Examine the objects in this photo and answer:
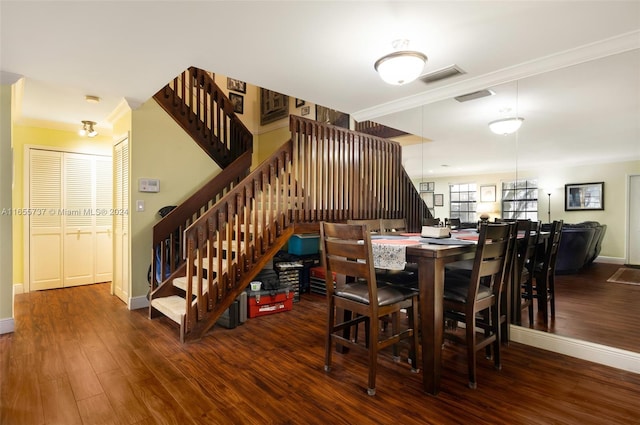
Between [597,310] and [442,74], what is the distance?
257 centimetres

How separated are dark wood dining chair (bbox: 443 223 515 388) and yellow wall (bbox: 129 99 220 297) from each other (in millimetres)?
A: 3377

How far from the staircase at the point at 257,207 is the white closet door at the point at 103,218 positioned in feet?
6.41

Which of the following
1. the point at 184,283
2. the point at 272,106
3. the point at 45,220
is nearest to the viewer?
the point at 184,283

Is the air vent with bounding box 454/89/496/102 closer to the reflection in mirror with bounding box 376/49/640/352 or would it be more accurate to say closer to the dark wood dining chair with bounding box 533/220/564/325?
the reflection in mirror with bounding box 376/49/640/352

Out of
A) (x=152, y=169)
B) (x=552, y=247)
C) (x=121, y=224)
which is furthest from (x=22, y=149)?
(x=552, y=247)

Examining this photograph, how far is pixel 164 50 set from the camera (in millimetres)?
2746

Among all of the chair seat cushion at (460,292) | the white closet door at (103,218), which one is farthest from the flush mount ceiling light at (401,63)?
the white closet door at (103,218)

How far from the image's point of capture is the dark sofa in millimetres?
2978

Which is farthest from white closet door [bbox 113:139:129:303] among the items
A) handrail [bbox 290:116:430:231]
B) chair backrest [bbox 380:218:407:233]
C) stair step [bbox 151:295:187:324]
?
chair backrest [bbox 380:218:407:233]

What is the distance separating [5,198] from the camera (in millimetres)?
3107

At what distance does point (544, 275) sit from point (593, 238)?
58 centimetres

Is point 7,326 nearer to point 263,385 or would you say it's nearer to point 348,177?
point 263,385

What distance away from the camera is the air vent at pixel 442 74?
3176mm

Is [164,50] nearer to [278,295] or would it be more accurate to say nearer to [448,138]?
[278,295]
